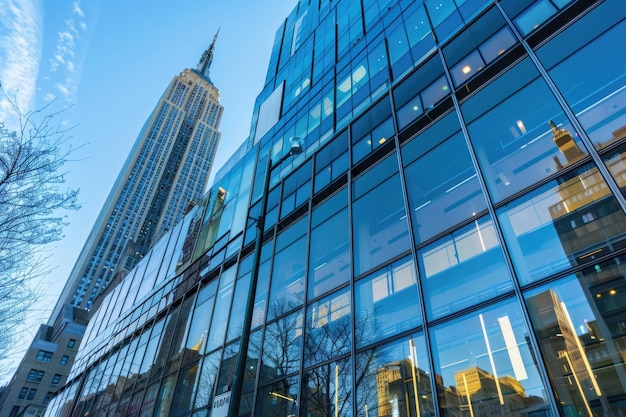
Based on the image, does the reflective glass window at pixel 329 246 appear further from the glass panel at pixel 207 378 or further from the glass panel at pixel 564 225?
the glass panel at pixel 207 378

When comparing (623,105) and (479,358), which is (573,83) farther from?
(479,358)

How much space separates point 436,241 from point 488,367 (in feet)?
9.69

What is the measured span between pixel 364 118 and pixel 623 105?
7979 mm

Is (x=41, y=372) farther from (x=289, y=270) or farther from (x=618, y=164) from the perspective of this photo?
(x=618, y=164)

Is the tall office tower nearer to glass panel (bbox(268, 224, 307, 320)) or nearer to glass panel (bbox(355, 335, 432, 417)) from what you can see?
glass panel (bbox(268, 224, 307, 320))

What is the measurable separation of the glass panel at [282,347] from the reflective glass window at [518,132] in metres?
6.40

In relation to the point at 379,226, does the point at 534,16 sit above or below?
above

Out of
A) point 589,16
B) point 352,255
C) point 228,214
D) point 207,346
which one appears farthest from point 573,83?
point 228,214

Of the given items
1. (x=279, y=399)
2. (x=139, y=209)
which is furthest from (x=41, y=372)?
(x=139, y=209)

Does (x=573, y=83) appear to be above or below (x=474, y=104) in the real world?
below

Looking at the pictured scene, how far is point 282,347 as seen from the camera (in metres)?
11.2

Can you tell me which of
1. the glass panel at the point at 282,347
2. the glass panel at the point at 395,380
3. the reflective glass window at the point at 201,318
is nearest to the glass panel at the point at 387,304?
the glass panel at the point at 395,380

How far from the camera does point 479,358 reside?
6762mm

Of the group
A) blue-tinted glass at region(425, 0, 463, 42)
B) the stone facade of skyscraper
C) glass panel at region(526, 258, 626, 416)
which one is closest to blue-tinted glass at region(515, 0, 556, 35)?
blue-tinted glass at region(425, 0, 463, 42)
